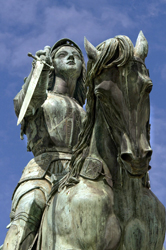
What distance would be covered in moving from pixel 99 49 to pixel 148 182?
62.3 inches

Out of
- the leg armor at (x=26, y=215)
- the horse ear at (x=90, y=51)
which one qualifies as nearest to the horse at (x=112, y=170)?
the horse ear at (x=90, y=51)

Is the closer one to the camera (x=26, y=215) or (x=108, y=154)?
(x=108, y=154)

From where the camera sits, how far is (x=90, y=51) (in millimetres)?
5965

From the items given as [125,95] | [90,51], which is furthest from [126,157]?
[90,51]

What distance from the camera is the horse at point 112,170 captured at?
223 inches

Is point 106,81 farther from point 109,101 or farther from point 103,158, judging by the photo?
point 103,158

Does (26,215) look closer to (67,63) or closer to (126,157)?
(126,157)

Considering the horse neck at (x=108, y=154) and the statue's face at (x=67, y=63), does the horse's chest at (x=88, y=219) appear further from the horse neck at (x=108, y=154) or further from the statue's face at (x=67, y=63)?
the statue's face at (x=67, y=63)

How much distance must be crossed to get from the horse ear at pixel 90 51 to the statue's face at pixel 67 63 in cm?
274

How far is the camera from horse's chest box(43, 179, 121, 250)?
18.6 feet

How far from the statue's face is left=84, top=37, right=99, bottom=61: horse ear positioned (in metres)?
2.74

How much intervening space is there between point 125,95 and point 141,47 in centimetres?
72

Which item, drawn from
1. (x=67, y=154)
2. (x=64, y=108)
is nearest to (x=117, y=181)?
(x=67, y=154)

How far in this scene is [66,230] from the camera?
5.83m
